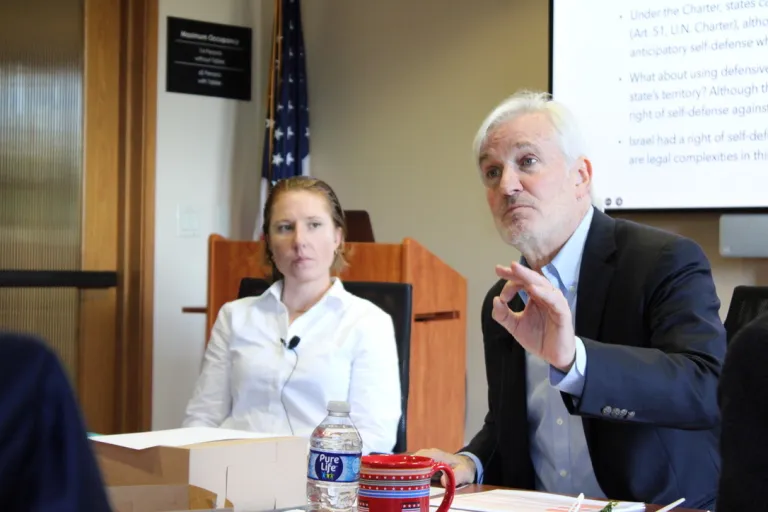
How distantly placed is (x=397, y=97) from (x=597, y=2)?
1.28m

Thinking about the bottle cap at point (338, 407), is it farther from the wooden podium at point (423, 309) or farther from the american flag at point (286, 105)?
the american flag at point (286, 105)

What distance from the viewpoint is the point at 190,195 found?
16.1 ft

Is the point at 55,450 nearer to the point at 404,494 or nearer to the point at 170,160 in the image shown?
the point at 404,494

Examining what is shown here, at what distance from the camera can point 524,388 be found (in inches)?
75.9

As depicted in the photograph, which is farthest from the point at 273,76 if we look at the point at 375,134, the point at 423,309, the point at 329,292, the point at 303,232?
the point at 329,292

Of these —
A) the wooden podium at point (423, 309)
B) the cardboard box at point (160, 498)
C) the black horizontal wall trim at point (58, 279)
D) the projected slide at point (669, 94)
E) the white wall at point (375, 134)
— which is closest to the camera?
the cardboard box at point (160, 498)

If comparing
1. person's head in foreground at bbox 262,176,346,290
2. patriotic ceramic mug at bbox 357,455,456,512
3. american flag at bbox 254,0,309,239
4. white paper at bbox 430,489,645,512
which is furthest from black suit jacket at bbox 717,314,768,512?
american flag at bbox 254,0,309,239

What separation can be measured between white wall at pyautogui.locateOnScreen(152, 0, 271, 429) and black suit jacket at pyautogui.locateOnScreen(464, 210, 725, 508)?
307 centimetres

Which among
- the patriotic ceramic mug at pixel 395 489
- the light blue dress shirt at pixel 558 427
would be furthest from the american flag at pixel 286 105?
the patriotic ceramic mug at pixel 395 489

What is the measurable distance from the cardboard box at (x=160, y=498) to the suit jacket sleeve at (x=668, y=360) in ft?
2.21

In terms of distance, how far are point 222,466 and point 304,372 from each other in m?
1.03

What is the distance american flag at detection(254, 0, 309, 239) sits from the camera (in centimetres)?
494

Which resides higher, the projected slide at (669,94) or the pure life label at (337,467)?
the projected slide at (669,94)

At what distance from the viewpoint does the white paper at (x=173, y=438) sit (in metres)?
1.45
